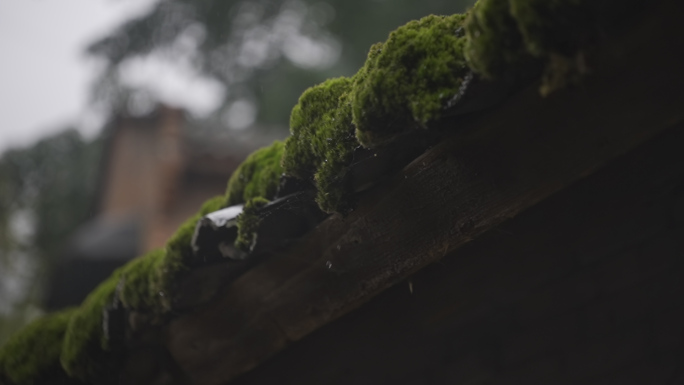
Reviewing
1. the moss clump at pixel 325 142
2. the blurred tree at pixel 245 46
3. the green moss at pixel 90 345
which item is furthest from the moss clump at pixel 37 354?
the blurred tree at pixel 245 46

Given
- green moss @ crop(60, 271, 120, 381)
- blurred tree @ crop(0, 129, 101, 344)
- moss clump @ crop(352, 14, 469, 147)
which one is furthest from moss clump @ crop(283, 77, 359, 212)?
blurred tree @ crop(0, 129, 101, 344)

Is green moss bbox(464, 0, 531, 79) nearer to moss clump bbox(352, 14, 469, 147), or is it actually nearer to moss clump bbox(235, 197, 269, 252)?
moss clump bbox(352, 14, 469, 147)

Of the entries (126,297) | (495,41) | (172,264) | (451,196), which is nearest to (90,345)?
(126,297)

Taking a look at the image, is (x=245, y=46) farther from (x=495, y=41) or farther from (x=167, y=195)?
(x=495, y=41)

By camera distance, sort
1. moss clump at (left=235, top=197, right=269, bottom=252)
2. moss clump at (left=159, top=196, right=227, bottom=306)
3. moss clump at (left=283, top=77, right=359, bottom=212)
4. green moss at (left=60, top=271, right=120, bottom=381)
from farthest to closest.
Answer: green moss at (left=60, top=271, right=120, bottom=381) < moss clump at (left=159, top=196, right=227, bottom=306) < moss clump at (left=235, top=197, right=269, bottom=252) < moss clump at (left=283, top=77, right=359, bottom=212)

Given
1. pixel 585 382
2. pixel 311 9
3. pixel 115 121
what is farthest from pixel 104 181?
pixel 585 382
